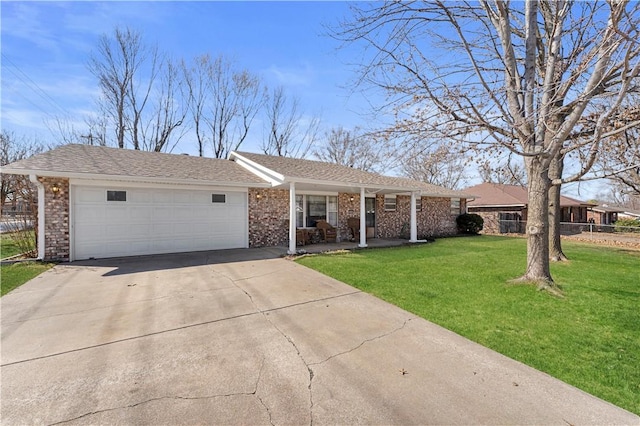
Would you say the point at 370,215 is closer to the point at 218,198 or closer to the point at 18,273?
the point at 218,198

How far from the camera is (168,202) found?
9.66m

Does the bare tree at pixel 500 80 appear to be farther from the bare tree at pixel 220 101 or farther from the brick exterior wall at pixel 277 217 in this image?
the bare tree at pixel 220 101

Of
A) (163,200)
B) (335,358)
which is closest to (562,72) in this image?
(335,358)

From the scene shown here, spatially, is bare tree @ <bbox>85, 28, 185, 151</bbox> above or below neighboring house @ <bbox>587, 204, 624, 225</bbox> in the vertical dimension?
above

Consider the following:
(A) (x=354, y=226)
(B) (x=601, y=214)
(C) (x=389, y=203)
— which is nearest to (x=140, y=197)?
(A) (x=354, y=226)

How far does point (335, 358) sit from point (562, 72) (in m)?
6.59

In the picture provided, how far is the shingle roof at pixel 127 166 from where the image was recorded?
7934 mm

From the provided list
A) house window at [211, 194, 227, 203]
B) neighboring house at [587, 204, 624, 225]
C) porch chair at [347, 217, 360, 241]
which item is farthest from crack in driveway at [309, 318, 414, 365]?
neighboring house at [587, 204, 624, 225]

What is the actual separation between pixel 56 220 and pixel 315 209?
8.70m

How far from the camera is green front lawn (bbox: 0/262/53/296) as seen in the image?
582cm

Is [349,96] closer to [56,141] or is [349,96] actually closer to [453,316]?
[453,316]

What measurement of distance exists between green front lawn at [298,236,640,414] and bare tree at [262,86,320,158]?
751 inches

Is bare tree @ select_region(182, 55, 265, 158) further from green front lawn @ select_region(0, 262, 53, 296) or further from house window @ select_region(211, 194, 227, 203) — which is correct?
green front lawn @ select_region(0, 262, 53, 296)

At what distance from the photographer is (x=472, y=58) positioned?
5.56m
